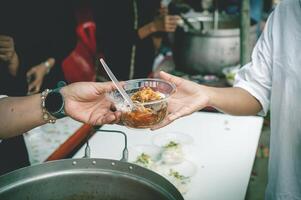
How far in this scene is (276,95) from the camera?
163 cm

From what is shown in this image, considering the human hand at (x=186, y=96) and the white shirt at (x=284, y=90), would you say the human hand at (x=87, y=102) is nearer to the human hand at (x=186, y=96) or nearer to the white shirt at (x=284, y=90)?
the human hand at (x=186, y=96)

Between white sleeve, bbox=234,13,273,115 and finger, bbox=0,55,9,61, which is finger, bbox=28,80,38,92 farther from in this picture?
white sleeve, bbox=234,13,273,115

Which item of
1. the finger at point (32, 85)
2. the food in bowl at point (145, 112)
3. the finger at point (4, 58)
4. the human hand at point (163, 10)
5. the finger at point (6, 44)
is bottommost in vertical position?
the finger at point (32, 85)

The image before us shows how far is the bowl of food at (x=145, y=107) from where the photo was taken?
4.87 ft

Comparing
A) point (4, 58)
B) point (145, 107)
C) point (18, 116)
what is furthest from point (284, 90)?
point (4, 58)

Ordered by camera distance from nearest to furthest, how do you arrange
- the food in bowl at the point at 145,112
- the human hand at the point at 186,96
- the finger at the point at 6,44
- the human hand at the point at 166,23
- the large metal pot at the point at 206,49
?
the food in bowl at the point at 145,112 < the human hand at the point at 186,96 < the finger at the point at 6,44 < the large metal pot at the point at 206,49 < the human hand at the point at 166,23

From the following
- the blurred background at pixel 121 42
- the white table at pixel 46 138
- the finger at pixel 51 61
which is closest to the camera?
the white table at pixel 46 138

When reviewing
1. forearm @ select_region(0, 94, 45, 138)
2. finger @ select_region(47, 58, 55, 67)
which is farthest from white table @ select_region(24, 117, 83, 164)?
finger @ select_region(47, 58, 55, 67)

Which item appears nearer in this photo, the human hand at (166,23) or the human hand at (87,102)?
the human hand at (87,102)

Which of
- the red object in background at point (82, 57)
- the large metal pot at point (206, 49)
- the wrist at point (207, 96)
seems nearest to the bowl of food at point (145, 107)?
the wrist at point (207, 96)

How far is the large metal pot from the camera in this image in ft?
9.93

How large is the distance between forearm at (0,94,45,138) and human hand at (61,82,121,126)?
13 cm

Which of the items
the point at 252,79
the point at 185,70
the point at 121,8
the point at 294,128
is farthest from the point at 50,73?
the point at 294,128

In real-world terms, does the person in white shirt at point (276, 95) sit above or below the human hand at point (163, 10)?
below
